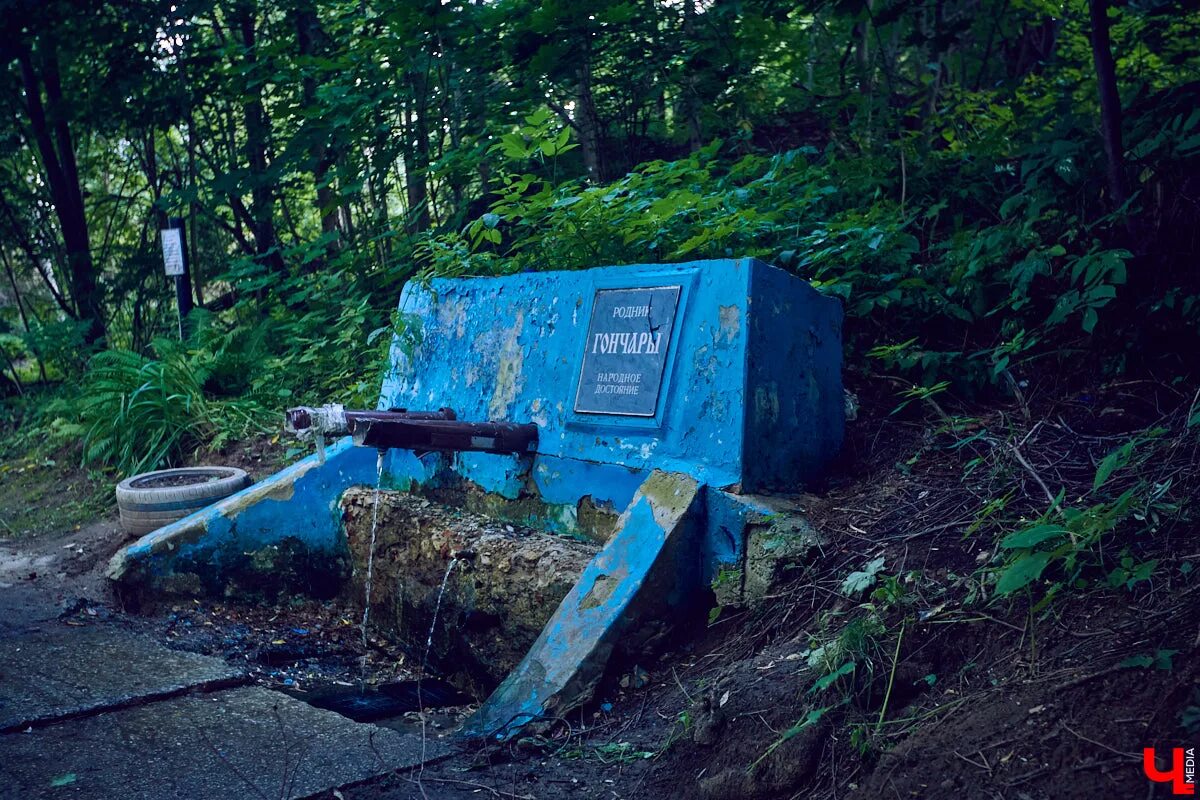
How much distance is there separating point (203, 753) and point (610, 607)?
1374 millimetres

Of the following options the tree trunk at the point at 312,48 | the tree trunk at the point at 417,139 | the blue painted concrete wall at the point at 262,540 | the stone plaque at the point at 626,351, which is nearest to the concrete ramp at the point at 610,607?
the stone plaque at the point at 626,351

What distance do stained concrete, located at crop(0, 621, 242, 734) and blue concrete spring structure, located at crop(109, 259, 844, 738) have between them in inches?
26.5

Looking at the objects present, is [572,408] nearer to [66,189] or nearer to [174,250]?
[174,250]

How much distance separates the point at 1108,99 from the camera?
3.72 metres

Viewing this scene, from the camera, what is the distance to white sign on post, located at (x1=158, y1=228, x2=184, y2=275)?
7.96 m

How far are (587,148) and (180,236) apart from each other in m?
3.73

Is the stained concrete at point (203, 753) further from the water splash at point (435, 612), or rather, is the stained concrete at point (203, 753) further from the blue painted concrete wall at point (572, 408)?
the blue painted concrete wall at point (572, 408)

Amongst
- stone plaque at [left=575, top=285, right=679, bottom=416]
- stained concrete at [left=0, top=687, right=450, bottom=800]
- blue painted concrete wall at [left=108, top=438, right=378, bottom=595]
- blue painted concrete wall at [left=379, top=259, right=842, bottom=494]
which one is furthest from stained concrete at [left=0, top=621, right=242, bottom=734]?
stone plaque at [left=575, top=285, right=679, bottom=416]

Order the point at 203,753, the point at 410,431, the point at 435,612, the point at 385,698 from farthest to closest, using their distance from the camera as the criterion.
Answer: the point at 435,612, the point at 385,698, the point at 410,431, the point at 203,753

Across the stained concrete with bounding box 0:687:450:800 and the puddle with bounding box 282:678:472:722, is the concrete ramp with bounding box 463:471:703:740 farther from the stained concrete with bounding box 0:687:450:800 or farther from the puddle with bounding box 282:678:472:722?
the puddle with bounding box 282:678:472:722

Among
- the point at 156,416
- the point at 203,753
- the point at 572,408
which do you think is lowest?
the point at 203,753

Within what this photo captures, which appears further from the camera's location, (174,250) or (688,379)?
(174,250)

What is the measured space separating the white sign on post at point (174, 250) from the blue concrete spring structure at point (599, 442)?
387cm

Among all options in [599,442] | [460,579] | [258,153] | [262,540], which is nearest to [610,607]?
[599,442]
